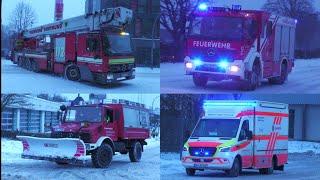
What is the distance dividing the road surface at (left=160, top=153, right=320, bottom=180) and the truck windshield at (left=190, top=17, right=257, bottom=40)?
189 cm

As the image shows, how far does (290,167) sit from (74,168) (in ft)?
11.5

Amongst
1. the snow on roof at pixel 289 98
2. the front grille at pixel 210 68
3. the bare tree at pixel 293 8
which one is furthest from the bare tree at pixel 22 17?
the bare tree at pixel 293 8

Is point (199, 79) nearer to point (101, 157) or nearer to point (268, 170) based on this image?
point (101, 157)

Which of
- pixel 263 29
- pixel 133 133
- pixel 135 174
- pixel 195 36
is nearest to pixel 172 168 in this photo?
pixel 135 174

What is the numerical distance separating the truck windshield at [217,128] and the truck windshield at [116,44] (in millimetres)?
1660

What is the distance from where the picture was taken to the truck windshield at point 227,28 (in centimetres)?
753

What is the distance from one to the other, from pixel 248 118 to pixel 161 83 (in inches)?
68.2

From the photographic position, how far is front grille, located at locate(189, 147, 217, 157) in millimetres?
7805

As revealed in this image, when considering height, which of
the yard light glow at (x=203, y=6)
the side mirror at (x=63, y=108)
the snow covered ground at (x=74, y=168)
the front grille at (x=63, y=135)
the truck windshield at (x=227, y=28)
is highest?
the yard light glow at (x=203, y=6)

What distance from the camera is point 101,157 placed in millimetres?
7848

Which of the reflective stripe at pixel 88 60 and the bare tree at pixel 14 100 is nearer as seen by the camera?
the bare tree at pixel 14 100

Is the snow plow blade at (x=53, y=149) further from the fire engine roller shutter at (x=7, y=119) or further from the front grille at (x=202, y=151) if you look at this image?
the front grille at (x=202, y=151)

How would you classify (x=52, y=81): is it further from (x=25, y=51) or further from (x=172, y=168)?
(x=172, y=168)

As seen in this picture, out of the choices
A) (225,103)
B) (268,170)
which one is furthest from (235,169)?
(225,103)
